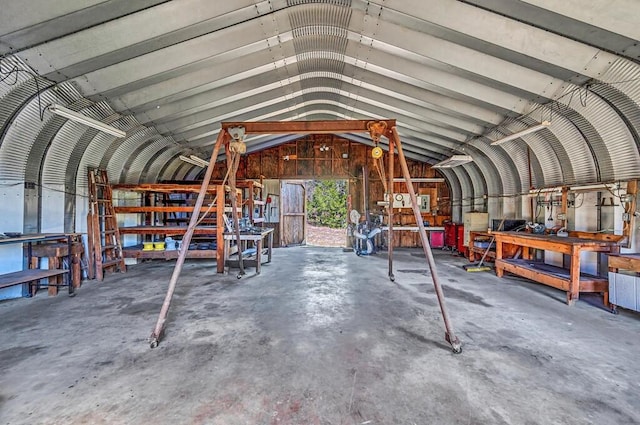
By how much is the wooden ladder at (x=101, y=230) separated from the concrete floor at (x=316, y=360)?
1015mm

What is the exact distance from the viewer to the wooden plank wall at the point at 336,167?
36.0 feet

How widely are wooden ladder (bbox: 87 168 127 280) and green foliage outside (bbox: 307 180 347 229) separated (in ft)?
43.5

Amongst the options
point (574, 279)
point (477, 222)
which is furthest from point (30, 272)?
point (477, 222)

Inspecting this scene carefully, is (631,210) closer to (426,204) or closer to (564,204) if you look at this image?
(564,204)

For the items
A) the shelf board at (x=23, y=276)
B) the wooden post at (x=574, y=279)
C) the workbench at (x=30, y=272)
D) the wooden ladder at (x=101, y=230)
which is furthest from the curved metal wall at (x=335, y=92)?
the wooden post at (x=574, y=279)

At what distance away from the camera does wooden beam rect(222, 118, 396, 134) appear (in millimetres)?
3947

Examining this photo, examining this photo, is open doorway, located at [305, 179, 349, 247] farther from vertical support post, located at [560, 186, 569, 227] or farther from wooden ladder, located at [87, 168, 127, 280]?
vertical support post, located at [560, 186, 569, 227]

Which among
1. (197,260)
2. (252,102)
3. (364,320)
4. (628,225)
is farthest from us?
(197,260)

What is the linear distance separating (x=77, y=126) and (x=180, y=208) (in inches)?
90.7

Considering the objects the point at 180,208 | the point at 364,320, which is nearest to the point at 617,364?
the point at 364,320

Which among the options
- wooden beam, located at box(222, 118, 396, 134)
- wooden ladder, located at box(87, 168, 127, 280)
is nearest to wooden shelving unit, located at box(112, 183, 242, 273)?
wooden ladder, located at box(87, 168, 127, 280)

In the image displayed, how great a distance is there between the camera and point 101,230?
20.3 feet

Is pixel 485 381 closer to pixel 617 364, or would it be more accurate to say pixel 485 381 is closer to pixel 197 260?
pixel 617 364

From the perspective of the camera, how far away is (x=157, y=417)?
74.7 inches
